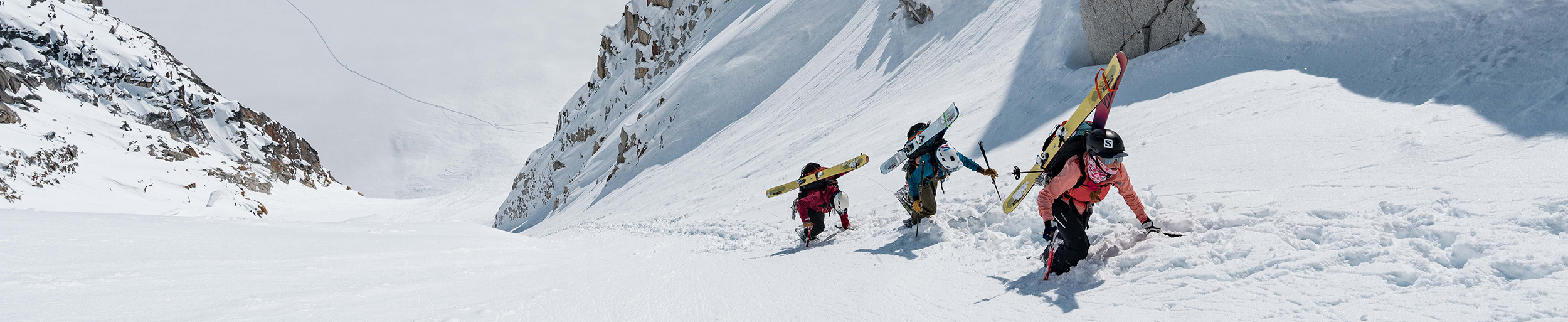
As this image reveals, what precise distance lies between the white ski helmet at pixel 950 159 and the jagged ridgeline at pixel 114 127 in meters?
60.3

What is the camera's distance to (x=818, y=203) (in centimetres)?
866

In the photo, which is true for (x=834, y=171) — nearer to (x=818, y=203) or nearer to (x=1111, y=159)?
(x=818, y=203)

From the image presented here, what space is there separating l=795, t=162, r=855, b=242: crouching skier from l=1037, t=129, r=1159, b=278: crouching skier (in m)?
3.44

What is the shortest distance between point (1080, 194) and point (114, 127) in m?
87.4

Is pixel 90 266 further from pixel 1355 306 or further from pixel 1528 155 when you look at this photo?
pixel 1528 155

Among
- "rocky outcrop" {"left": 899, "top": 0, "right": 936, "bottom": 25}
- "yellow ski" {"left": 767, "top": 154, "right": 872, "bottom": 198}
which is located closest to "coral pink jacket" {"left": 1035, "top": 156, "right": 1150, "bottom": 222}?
"yellow ski" {"left": 767, "top": 154, "right": 872, "bottom": 198}

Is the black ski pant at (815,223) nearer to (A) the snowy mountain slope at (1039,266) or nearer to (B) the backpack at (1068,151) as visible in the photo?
(A) the snowy mountain slope at (1039,266)

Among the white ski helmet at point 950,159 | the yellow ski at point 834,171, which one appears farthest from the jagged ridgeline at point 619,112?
the white ski helmet at point 950,159

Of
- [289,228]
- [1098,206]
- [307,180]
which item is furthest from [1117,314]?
[307,180]

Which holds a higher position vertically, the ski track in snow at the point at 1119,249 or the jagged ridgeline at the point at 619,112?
the jagged ridgeline at the point at 619,112

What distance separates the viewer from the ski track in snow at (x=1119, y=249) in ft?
13.0

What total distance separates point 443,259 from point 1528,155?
9.30 meters

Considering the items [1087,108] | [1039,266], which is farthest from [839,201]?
[1087,108]

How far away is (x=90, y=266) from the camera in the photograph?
5.08 metres
